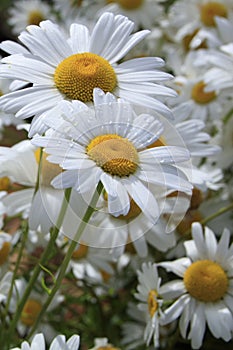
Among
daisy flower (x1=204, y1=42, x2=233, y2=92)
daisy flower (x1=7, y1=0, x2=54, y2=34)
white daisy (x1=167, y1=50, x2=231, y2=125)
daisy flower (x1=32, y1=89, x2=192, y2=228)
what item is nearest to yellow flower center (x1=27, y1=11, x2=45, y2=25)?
daisy flower (x1=7, y1=0, x2=54, y2=34)

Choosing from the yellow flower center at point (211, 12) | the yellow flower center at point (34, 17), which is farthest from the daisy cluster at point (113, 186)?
the yellow flower center at point (34, 17)

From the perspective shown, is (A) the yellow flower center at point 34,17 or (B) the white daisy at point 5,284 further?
(A) the yellow flower center at point 34,17

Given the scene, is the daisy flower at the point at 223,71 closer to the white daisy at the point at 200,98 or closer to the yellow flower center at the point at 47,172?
the white daisy at the point at 200,98

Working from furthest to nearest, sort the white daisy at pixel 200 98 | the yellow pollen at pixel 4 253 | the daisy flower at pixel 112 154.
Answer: the white daisy at pixel 200 98, the yellow pollen at pixel 4 253, the daisy flower at pixel 112 154

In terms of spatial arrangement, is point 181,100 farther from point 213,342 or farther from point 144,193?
point 144,193

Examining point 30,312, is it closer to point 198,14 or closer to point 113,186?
point 113,186

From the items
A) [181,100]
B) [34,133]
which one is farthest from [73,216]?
[181,100]
